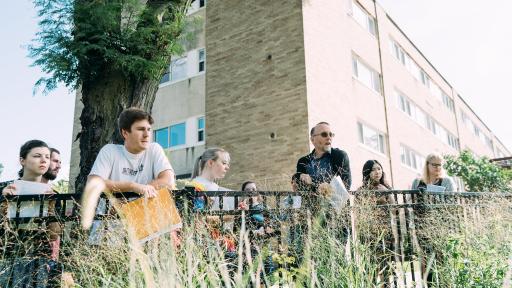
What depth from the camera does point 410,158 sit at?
1866 cm

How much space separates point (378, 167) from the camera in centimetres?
538

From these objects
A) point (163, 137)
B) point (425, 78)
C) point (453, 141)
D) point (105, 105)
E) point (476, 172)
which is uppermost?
point (425, 78)

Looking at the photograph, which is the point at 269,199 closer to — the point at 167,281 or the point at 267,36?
the point at 167,281

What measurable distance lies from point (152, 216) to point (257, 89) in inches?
413

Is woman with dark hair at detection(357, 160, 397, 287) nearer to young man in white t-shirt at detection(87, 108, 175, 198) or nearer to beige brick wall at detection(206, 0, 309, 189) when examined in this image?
young man in white t-shirt at detection(87, 108, 175, 198)

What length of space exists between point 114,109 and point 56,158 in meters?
1.82

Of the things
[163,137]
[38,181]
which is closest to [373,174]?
[38,181]

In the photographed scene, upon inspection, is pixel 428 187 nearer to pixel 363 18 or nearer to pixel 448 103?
pixel 363 18

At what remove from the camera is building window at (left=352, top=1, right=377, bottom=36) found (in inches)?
658

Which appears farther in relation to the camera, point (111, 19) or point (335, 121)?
point (335, 121)

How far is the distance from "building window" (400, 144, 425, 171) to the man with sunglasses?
1423 cm

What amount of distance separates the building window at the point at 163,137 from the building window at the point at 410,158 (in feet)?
31.9

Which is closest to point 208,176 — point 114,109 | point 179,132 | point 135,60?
point 114,109

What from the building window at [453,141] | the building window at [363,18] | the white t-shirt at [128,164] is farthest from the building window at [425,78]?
the white t-shirt at [128,164]
